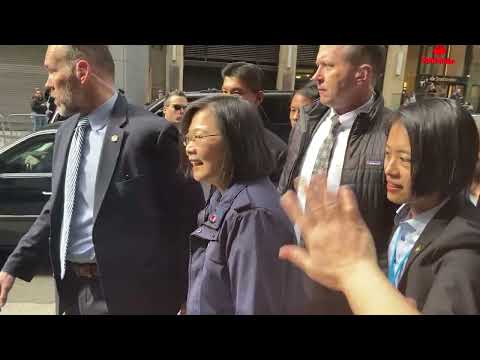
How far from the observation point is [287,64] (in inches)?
80.0

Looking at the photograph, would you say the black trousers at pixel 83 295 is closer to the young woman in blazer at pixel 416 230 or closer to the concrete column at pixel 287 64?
the young woman in blazer at pixel 416 230

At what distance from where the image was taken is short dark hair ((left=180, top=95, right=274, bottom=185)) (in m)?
1.25

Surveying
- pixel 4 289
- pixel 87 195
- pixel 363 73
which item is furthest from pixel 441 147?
pixel 4 289

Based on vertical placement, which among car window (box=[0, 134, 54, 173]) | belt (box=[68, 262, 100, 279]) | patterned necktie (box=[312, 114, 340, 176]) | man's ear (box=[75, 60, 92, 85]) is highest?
man's ear (box=[75, 60, 92, 85])

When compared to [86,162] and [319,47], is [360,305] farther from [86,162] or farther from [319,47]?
[86,162]

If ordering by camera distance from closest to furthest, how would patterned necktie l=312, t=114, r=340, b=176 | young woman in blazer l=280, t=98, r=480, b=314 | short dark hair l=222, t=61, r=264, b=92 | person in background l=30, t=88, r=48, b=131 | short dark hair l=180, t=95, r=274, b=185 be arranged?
young woman in blazer l=280, t=98, r=480, b=314, short dark hair l=180, t=95, r=274, b=185, patterned necktie l=312, t=114, r=340, b=176, short dark hair l=222, t=61, r=264, b=92, person in background l=30, t=88, r=48, b=131

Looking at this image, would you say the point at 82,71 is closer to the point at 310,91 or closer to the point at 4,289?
the point at 4,289

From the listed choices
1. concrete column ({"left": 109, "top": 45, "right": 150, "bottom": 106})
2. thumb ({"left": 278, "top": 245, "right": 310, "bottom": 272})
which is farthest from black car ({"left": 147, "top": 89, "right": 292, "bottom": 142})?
thumb ({"left": 278, "top": 245, "right": 310, "bottom": 272})

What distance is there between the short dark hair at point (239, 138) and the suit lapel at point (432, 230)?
0.50 meters

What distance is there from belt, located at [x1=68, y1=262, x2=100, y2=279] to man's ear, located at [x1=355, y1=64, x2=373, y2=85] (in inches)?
49.9

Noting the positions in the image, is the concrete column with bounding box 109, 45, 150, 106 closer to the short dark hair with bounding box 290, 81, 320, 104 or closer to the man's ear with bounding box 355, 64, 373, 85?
the man's ear with bounding box 355, 64, 373, 85

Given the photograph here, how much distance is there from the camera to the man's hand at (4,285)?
63.0 inches

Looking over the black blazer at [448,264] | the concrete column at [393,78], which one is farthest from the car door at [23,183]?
the black blazer at [448,264]

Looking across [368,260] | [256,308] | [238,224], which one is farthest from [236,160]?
[368,260]
